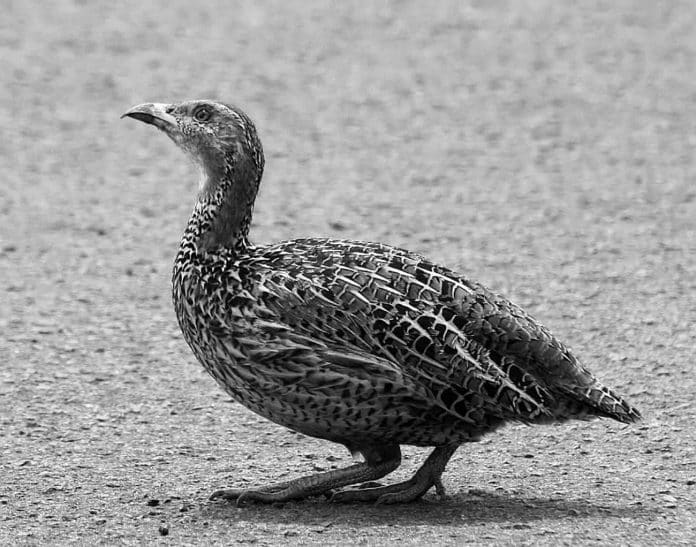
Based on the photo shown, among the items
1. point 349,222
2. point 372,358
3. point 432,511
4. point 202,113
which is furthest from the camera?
point 349,222

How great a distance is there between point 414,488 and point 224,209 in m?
1.52

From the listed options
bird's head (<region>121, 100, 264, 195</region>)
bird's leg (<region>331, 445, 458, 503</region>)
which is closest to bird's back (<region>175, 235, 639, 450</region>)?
bird's leg (<region>331, 445, 458, 503</region>)

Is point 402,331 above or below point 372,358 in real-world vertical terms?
above

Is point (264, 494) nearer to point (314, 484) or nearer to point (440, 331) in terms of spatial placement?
point (314, 484)

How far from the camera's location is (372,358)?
20.3 ft

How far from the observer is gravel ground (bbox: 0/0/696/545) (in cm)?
654

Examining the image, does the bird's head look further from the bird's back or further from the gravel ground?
the gravel ground

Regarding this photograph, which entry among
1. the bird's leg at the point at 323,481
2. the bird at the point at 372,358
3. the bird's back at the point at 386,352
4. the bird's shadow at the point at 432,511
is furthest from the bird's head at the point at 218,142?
the bird's shadow at the point at 432,511

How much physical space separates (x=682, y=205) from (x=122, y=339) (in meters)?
4.84

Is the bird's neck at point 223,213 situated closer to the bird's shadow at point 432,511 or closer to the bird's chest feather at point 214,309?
the bird's chest feather at point 214,309

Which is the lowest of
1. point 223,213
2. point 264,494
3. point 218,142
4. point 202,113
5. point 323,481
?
point 264,494

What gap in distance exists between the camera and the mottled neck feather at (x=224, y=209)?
6758 millimetres

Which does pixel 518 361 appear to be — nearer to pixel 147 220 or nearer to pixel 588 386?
pixel 588 386

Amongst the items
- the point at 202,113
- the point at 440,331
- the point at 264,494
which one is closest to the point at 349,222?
the point at 202,113
